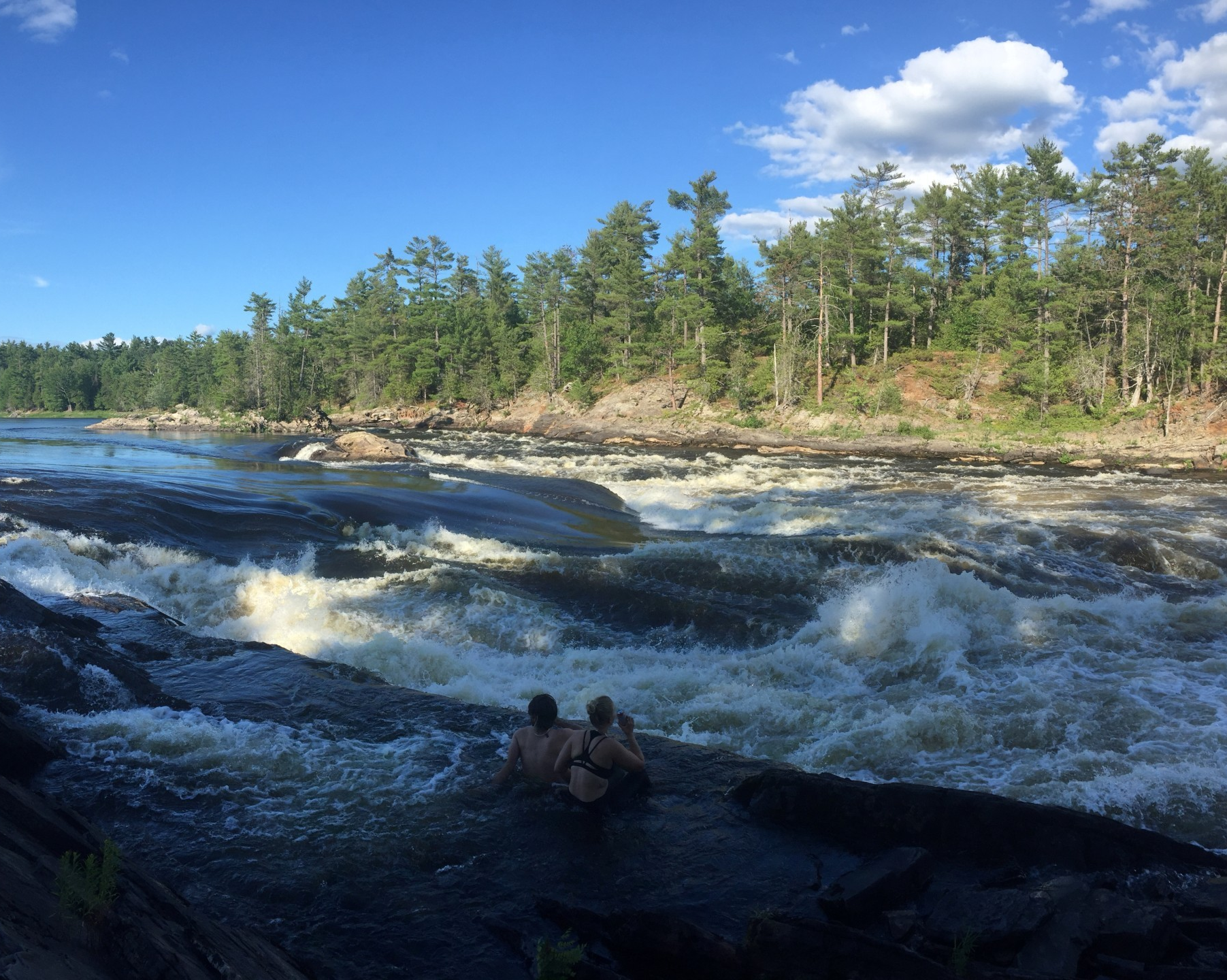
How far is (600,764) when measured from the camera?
605 centimetres

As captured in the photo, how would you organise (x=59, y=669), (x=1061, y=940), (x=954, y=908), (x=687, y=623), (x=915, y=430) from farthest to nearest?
(x=915, y=430), (x=687, y=623), (x=59, y=669), (x=954, y=908), (x=1061, y=940)

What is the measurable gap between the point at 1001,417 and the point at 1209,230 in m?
14.4

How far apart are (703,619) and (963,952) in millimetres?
8198

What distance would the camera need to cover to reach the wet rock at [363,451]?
107 feet

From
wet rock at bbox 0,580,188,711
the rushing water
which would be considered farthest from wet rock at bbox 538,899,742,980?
wet rock at bbox 0,580,188,711

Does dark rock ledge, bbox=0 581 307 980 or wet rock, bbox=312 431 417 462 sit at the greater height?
wet rock, bbox=312 431 417 462

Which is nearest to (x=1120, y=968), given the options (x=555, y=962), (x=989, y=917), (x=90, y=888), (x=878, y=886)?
(x=989, y=917)

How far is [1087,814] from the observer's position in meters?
5.60

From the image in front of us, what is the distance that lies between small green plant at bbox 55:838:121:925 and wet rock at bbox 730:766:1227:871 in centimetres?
440

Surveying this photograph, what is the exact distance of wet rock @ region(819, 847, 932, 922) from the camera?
15.3ft

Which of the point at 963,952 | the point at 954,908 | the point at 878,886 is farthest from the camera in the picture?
the point at 878,886

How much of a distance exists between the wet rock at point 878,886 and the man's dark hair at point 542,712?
96.7 inches

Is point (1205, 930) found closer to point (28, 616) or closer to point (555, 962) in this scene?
point (555, 962)

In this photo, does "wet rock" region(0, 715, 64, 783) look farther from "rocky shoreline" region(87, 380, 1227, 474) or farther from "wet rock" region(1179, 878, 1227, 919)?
"rocky shoreline" region(87, 380, 1227, 474)
